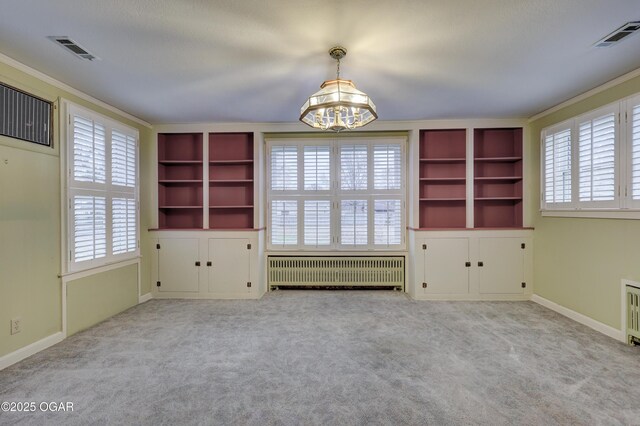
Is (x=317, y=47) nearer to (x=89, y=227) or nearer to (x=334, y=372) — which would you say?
(x=334, y=372)

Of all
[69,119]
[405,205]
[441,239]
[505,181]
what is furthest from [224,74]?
[505,181]

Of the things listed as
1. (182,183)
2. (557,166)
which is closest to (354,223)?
(557,166)

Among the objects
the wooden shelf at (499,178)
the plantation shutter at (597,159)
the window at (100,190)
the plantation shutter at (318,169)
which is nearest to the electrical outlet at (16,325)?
the window at (100,190)

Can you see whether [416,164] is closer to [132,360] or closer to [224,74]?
[224,74]

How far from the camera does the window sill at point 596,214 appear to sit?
2814mm

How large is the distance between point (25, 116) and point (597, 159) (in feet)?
18.5

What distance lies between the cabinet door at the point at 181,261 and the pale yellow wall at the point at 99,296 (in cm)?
44

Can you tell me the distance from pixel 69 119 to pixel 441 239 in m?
4.74

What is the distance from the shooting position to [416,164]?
442cm

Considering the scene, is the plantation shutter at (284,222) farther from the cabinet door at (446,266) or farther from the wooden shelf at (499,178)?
the wooden shelf at (499,178)

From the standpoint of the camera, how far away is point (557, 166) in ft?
12.2

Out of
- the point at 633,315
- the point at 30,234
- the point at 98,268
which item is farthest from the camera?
the point at 98,268

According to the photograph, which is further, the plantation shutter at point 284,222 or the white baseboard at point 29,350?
the plantation shutter at point 284,222

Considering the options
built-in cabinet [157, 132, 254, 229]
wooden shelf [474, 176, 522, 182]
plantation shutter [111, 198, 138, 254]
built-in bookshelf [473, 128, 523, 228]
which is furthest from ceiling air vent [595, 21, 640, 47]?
plantation shutter [111, 198, 138, 254]
